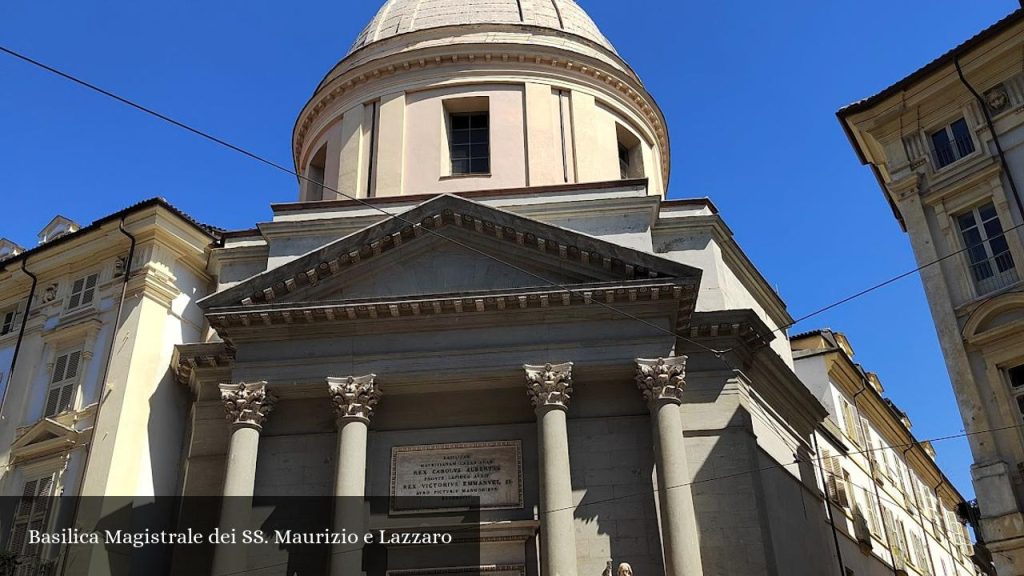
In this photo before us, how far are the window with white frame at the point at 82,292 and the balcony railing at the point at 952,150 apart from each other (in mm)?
18391

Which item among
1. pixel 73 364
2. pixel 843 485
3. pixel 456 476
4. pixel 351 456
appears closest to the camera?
pixel 351 456

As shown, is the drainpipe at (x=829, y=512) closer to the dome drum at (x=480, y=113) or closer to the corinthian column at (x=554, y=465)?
the dome drum at (x=480, y=113)

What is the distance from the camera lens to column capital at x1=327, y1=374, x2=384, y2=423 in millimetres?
17406

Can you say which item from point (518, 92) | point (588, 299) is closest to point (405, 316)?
point (588, 299)

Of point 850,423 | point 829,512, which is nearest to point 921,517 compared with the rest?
point 850,423

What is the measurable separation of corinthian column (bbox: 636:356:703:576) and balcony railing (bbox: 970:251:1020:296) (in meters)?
5.87

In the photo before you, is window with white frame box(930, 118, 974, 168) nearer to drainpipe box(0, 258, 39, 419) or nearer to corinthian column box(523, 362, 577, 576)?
corinthian column box(523, 362, 577, 576)

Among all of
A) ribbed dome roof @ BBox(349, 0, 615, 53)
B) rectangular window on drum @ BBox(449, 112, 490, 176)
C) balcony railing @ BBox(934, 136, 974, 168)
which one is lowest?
balcony railing @ BBox(934, 136, 974, 168)

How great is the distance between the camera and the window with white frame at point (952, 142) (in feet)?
61.4

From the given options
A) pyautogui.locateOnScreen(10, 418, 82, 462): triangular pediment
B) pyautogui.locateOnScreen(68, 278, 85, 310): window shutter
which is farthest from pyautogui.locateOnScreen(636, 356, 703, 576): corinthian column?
pyautogui.locateOnScreen(68, 278, 85, 310): window shutter

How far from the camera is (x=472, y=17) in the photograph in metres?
28.2

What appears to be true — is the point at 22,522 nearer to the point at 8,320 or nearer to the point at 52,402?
the point at 52,402

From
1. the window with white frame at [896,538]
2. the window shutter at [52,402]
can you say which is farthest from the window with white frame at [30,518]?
the window with white frame at [896,538]

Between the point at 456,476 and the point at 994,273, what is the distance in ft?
35.4
